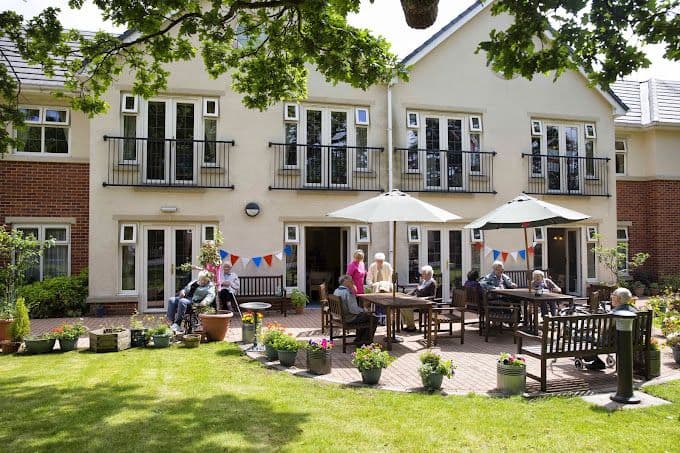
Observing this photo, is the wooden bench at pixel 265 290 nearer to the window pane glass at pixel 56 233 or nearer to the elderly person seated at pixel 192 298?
the elderly person seated at pixel 192 298

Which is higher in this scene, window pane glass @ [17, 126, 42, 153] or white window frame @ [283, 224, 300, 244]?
window pane glass @ [17, 126, 42, 153]

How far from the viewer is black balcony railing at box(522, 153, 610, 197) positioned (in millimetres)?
15656

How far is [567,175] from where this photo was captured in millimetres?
15945

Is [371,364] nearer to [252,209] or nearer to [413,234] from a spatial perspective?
[252,209]

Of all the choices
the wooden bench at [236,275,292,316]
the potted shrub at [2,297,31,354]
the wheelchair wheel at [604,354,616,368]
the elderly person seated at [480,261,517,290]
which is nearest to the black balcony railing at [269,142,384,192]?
the wooden bench at [236,275,292,316]

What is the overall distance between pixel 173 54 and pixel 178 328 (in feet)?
16.0

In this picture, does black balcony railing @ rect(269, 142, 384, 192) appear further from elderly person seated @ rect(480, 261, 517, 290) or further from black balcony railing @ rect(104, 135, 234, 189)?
elderly person seated @ rect(480, 261, 517, 290)

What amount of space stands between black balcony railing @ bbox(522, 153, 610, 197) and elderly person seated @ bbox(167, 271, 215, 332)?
32.1 ft

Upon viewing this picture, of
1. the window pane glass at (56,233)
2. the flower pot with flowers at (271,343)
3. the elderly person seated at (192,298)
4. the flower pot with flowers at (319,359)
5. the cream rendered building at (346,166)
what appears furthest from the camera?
the window pane glass at (56,233)

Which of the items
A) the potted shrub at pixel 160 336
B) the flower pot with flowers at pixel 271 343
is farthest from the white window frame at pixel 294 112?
the flower pot with flowers at pixel 271 343

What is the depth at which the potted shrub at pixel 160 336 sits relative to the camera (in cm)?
883

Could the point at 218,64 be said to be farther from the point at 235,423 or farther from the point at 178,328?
the point at 235,423

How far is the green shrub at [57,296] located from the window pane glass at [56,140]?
330 cm

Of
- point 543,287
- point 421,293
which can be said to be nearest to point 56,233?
point 421,293
